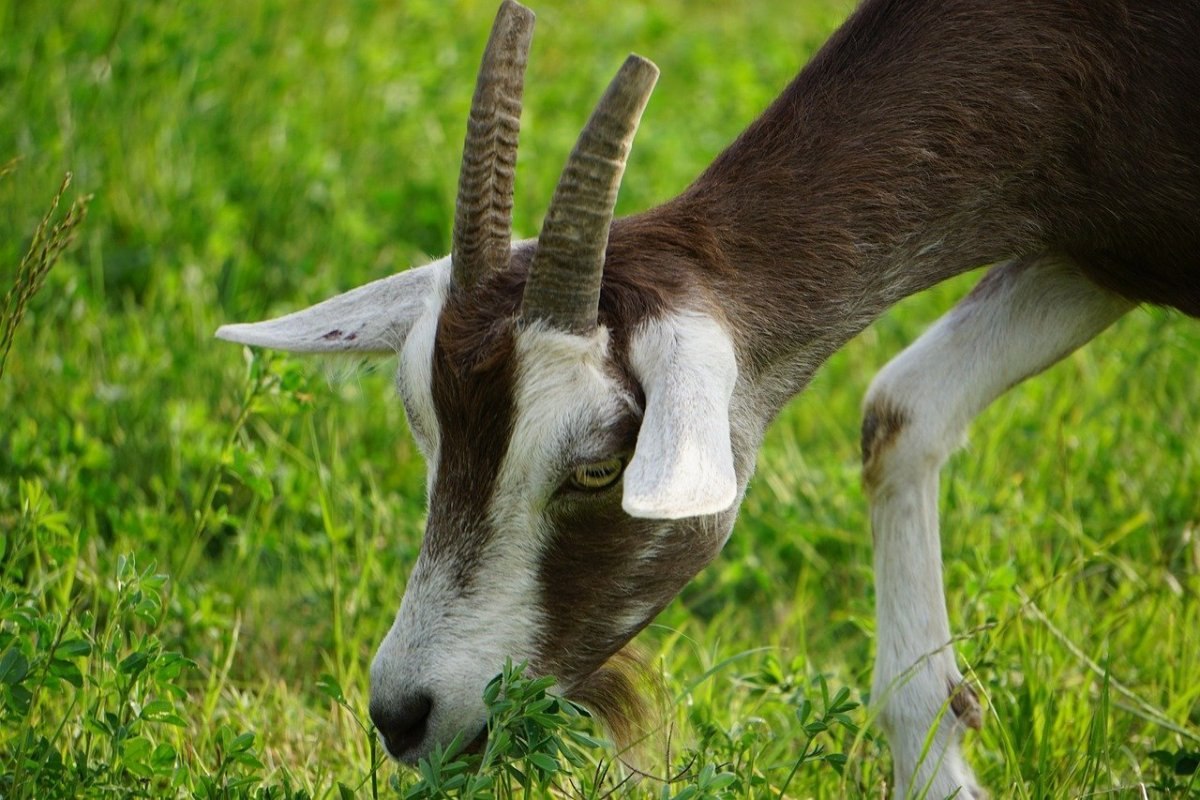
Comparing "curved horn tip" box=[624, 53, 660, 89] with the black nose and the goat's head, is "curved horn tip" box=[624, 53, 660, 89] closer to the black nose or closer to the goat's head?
the goat's head

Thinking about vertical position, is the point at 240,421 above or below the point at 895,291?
below

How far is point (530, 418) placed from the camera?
9.34 feet

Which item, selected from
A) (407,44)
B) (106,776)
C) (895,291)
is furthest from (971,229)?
(407,44)

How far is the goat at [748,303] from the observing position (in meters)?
2.85

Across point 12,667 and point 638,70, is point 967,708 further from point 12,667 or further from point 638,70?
point 12,667

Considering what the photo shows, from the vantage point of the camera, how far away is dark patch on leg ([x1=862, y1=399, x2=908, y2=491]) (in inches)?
146

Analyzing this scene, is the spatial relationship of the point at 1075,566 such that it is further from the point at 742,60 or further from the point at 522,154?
the point at 742,60

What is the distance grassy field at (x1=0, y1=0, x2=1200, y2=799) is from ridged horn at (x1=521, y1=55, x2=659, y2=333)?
0.72m

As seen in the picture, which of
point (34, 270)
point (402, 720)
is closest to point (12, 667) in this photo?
point (402, 720)

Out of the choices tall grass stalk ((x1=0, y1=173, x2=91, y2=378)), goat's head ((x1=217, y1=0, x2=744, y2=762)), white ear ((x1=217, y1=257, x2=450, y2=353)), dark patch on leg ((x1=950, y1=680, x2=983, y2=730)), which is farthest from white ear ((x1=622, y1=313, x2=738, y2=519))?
tall grass stalk ((x1=0, y1=173, x2=91, y2=378))

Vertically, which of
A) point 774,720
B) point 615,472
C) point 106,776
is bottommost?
point 774,720

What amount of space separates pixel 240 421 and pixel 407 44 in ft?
15.0

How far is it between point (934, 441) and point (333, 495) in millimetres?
1656

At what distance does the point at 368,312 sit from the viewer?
129 inches
